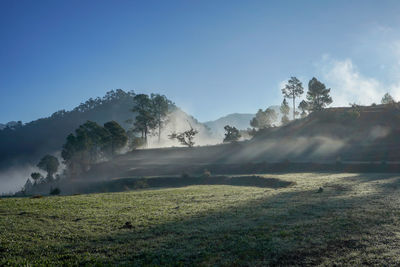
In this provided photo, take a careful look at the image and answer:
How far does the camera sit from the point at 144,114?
329 ft

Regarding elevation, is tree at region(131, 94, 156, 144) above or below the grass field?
above

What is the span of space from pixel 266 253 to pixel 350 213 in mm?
9016

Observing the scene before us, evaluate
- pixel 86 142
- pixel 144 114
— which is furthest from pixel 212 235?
pixel 144 114

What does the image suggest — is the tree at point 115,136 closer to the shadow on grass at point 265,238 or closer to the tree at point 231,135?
the tree at point 231,135

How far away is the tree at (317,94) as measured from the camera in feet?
319

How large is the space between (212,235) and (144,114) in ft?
297

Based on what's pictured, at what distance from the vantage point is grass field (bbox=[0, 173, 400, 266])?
404 inches

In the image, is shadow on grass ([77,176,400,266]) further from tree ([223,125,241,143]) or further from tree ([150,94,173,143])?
tree ([150,94,173,143])

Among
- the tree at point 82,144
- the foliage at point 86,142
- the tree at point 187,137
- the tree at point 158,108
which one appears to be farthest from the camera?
the tree at point 158,108

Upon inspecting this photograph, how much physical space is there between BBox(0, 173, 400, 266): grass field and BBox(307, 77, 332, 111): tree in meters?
84.5

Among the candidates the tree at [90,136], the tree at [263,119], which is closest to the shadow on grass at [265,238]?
the tree at [90,136]

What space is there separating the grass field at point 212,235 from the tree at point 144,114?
8136cm

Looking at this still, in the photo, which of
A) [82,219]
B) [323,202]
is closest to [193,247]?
[82,219]

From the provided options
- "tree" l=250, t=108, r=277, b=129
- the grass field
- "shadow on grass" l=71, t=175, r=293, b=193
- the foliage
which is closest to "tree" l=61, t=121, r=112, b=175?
the foliage
